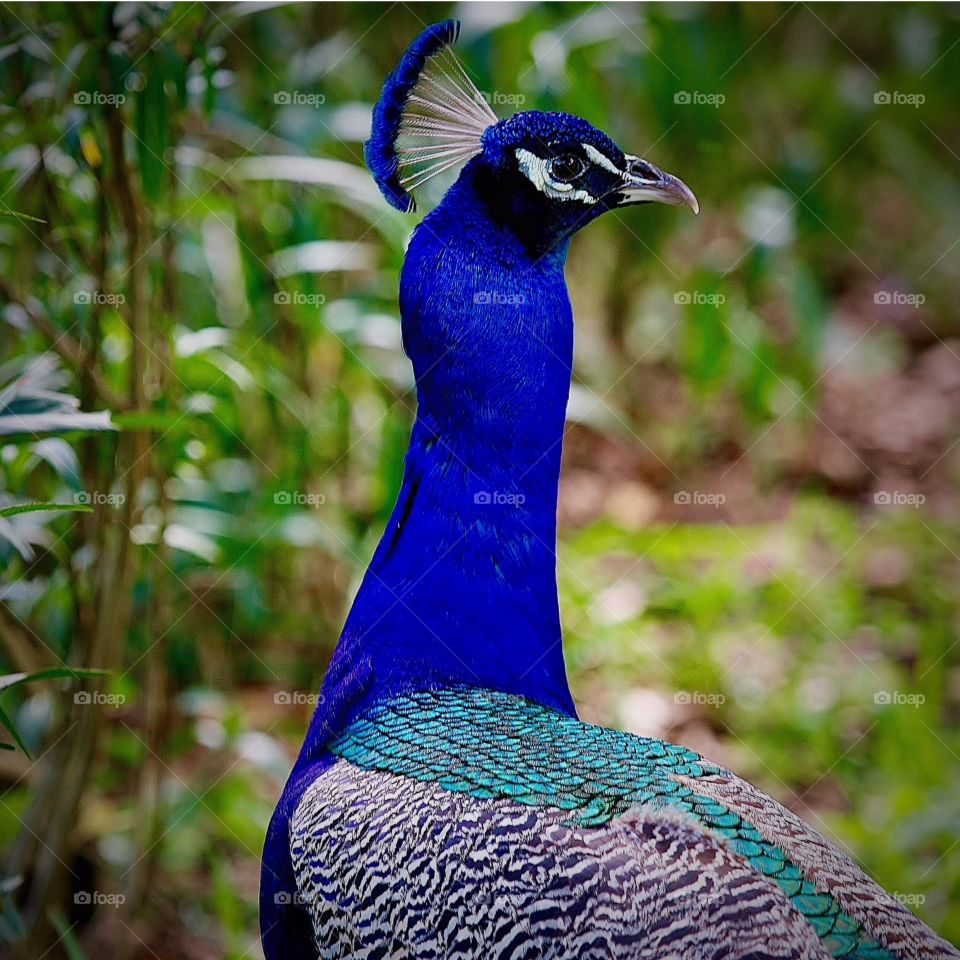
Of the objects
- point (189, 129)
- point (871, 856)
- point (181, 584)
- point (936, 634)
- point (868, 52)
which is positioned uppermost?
point (868, 52)

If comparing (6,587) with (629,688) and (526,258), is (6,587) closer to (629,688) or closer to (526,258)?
(526,258)

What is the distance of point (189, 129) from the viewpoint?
2219 mm

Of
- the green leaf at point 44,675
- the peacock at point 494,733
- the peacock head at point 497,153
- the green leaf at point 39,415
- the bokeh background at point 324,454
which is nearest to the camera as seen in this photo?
the peacock at point 494,733

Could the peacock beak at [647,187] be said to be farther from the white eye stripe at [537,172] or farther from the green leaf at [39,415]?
the green leaf at [39,415]

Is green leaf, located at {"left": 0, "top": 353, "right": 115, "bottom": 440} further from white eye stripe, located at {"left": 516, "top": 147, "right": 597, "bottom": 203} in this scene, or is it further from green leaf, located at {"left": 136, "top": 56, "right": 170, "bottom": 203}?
white eye stripe, located at {"left": 516, "top": 147, "right": 597, "bottom": 203}

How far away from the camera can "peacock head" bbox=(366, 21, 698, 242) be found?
1.65 m

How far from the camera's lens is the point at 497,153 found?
5.43ft

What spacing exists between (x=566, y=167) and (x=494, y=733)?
759 millimetres

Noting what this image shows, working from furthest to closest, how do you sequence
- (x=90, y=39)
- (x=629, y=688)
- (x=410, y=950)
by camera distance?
(x=629, y=688)
(x=90, y=39)
(x=410, y=950)

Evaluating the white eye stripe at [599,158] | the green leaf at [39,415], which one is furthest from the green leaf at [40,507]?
the white eye stripe at [599,158]

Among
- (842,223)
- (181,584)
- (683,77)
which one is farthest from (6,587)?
(842,223)

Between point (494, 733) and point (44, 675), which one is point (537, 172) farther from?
point (44, 675)

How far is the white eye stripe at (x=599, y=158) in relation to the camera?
166 cm

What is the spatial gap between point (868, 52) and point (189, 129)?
9.91ft
